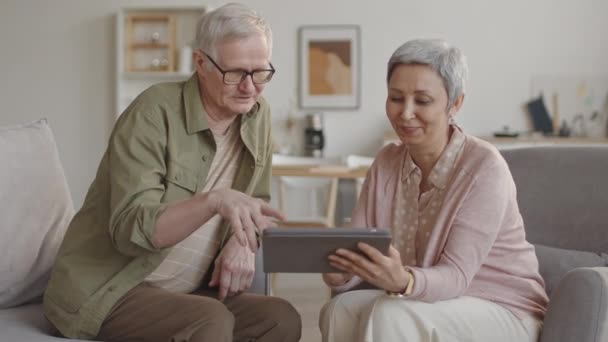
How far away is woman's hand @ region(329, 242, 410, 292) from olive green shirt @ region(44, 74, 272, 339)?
1.48 feet

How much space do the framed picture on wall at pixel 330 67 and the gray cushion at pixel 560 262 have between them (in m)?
4.47

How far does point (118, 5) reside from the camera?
6.79 meters

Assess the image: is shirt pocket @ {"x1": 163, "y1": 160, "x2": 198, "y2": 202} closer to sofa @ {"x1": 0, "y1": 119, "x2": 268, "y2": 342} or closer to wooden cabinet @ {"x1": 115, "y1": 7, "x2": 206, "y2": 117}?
sofa @ {"x1": 0, "y1": 119, "x2": 268, "y2": 342}

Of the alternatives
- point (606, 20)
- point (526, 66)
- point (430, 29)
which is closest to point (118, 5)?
point (430, 29)

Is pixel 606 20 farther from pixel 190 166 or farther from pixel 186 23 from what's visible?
pixel 190 166

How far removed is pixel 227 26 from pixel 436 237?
0.75 metres

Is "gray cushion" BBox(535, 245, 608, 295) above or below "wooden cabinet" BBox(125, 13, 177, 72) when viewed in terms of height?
below

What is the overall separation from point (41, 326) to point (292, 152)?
473 cm

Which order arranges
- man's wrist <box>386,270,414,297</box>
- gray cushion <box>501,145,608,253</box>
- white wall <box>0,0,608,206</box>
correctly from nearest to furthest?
man's wrist <box>386,270,414,297</box>
gray cushion <box>501,145,608,253</box>
white wall <box>0,0,608,206</box>

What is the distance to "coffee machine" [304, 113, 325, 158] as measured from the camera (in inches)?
255

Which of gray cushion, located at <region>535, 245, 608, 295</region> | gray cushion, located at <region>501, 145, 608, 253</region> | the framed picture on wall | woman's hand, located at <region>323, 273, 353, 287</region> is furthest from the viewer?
the framed picture on wall

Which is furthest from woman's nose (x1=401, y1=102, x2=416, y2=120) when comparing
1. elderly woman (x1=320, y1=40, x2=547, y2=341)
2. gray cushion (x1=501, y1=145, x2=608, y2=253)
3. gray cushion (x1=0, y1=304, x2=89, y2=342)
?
gray cushion (x1=0, y1=304, x2=89, y2=342)

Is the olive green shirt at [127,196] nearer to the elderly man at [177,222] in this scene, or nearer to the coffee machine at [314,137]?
the elderly man at [177,222]

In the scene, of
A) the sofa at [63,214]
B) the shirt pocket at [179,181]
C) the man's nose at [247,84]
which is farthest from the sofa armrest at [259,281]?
the man's nose at [247,84]
